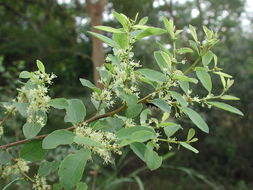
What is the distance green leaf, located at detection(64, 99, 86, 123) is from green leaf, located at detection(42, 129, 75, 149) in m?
0.06

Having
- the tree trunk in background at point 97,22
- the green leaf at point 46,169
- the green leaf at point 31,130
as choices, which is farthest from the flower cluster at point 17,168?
the tree trunk in background at point 97,22

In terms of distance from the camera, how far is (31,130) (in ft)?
1.73

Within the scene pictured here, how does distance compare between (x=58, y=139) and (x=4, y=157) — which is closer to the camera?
(x=58, y=139)

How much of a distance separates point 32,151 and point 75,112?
89 mm

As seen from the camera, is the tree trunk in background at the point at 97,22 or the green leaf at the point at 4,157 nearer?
the green leaf at the point at 4,157

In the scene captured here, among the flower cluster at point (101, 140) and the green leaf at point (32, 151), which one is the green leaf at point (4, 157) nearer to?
the green leaf at point (32, 151)

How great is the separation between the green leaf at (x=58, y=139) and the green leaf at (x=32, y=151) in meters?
0.09

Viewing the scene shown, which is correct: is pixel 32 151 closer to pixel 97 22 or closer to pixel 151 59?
pixel 97 22

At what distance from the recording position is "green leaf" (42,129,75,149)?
0.47m

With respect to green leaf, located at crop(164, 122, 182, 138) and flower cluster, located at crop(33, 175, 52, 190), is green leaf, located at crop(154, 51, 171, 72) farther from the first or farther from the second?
flower cluster, located at crop(33, 175, 52, 190)

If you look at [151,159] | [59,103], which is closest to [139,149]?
[151,159]

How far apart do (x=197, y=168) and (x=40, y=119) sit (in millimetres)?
3348

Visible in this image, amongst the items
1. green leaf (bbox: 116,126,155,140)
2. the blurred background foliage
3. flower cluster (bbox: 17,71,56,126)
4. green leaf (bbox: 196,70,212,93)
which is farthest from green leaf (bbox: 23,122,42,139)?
the blurred background foliage

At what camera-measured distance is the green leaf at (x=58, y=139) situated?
1.54 feet
